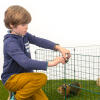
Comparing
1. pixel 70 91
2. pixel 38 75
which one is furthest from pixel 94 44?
pixel 38 75

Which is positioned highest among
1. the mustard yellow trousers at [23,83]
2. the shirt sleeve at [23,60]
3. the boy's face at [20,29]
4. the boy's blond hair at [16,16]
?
the boy's blond hair at [16,16]

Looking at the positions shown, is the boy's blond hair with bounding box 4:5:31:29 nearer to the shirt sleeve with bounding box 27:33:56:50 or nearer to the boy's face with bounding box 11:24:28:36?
the boy's face with bounding box 11:24:28:36

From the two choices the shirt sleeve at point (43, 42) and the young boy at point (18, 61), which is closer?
the young boy at point (18, 61)

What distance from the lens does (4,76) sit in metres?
1.49

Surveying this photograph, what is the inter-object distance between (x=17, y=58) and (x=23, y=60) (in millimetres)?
51

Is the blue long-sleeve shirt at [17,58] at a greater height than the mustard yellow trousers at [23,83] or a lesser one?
greater

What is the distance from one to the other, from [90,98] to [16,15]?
129cm

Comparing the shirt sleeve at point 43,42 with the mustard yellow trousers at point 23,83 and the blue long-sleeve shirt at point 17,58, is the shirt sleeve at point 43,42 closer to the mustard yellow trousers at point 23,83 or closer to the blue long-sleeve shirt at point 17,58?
the blue long-sleeve shirt at point 17,58

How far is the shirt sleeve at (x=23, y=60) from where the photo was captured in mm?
1303

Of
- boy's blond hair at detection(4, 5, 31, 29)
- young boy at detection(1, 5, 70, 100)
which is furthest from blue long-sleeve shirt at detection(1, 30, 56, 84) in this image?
boy's blond hair at detection(4, 5, 31, 29)

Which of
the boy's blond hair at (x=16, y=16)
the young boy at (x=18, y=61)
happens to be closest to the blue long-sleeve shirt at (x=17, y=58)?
the young boy at (x=18, y=61)

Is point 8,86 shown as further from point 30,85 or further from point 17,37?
point 17,37

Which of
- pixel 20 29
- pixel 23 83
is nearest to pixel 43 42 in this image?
pixel 20 29

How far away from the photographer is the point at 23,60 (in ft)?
4.28
